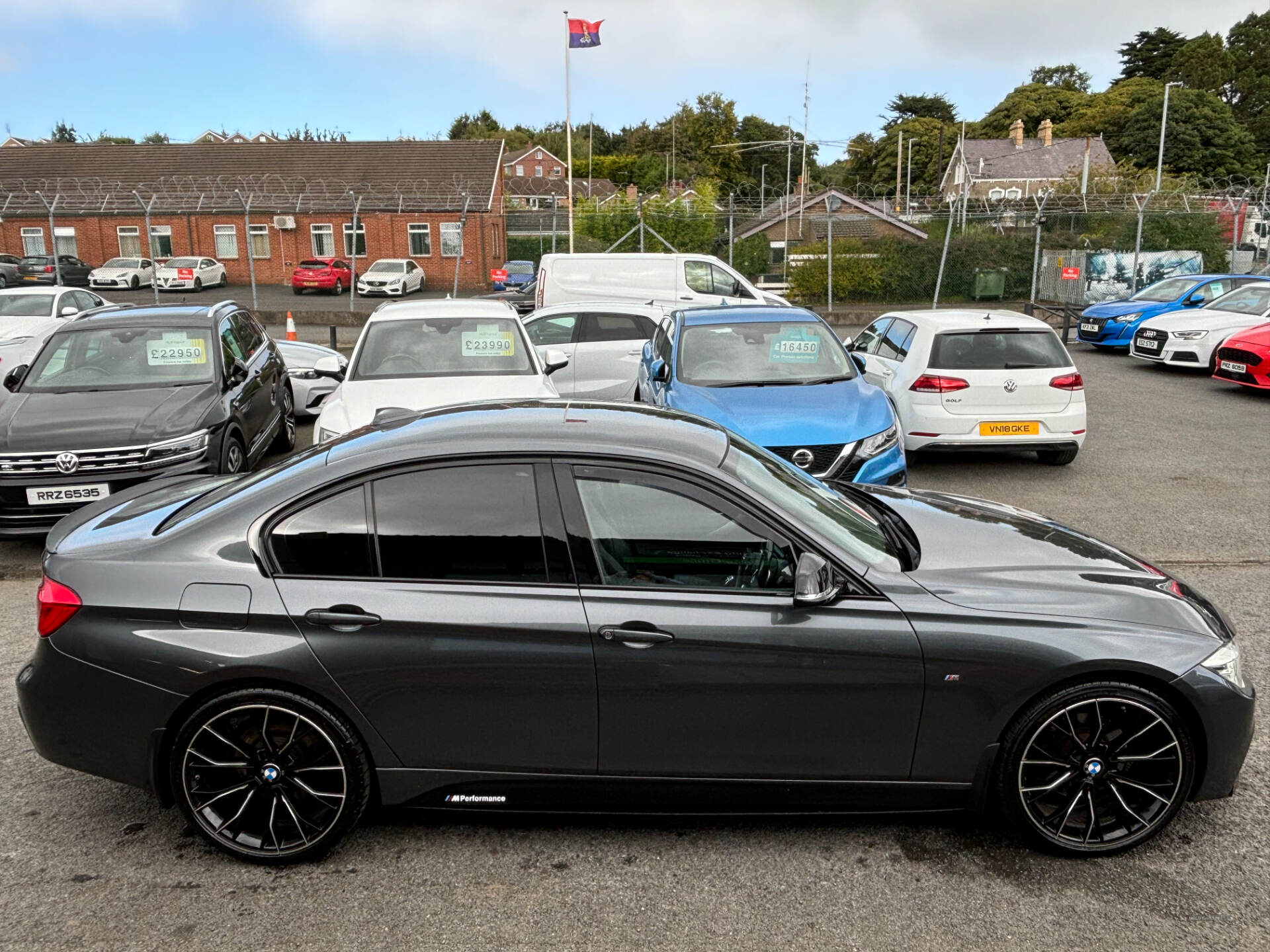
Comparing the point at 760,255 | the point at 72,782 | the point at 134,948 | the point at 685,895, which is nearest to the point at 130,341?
the point at 72,782

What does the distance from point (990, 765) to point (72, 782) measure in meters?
3.56

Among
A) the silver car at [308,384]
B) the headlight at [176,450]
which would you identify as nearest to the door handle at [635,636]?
the headlight at [176,450]

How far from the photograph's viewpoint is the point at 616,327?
12602mm

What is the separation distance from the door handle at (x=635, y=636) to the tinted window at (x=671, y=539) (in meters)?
0.16

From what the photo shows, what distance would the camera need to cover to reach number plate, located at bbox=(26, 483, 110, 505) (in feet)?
22.9

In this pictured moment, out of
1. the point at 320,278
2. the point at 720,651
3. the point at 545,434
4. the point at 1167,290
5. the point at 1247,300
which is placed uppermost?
the point at 320,278

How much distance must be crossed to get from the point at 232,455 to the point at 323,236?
38.2m

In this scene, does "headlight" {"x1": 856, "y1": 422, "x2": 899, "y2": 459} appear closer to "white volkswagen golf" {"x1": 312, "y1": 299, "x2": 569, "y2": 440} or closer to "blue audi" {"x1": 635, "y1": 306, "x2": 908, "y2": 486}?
"blue audi" {"x1": 635, "y1": 306, "x2": 908, "y2": 486}

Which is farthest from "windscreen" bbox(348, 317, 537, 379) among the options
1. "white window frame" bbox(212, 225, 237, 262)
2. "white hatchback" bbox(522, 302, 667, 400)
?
"white window frame" bbox(212, 225, 237, 262)

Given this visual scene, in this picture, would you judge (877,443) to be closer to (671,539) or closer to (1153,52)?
(671,539)

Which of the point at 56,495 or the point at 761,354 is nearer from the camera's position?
the point at 56,495

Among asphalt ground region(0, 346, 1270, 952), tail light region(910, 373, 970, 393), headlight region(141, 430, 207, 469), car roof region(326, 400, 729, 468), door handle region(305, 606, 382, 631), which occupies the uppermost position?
car roof region(326, 400, 729, 468)

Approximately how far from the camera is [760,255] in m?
27.5

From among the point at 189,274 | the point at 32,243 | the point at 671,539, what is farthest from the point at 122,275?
the point at 671,539
